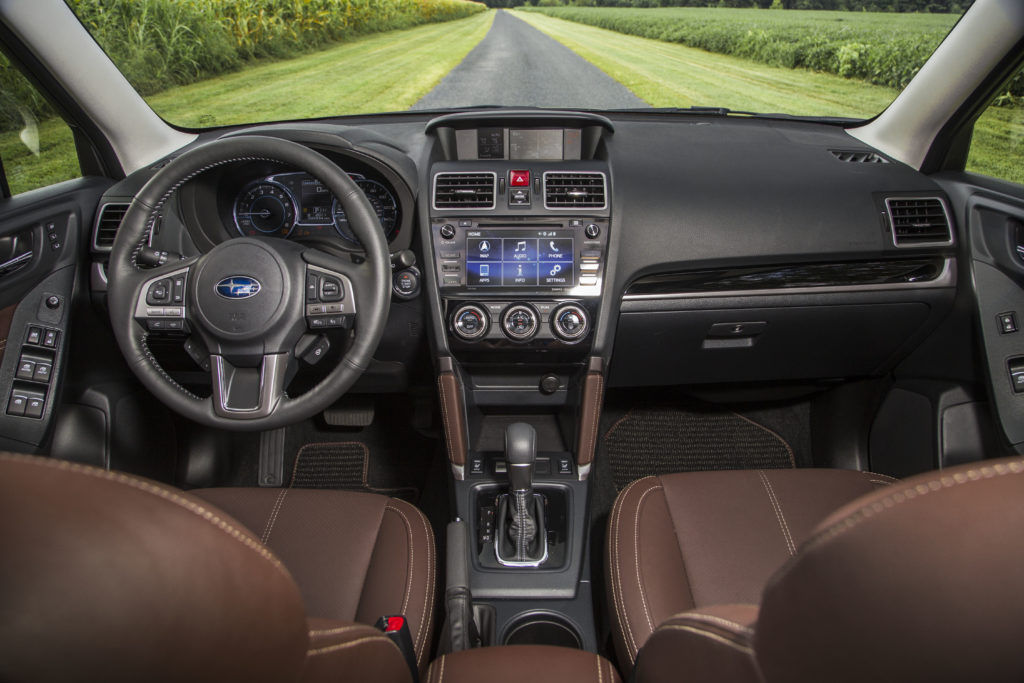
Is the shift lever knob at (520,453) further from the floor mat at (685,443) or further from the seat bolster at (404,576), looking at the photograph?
the floor mat at (685,443)

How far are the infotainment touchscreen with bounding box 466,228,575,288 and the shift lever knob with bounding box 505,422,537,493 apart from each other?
0.47m

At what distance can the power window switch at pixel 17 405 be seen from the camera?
2.02 metres

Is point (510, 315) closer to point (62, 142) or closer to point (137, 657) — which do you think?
point (137, 657)

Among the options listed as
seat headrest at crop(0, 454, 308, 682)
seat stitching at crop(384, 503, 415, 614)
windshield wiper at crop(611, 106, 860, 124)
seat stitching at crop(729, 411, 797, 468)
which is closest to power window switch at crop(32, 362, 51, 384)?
seat stitching at crop(384, 503, 415, 614)

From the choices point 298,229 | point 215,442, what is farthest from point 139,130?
point 215,442

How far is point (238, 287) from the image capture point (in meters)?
1.63

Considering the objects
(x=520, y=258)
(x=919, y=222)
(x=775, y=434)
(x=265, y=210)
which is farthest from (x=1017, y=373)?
(x=265, y=210)

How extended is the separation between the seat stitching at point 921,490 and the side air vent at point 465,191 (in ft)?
5.19

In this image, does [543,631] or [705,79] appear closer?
[543,631]

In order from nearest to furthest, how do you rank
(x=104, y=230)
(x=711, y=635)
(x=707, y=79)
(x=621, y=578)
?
(x=711, y=635)
(x=621, y=578)
(x=104, y=230)
(x=707, y=79)

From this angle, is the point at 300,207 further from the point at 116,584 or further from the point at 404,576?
the point at 116,584

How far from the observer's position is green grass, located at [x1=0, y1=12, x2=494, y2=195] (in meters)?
2.66

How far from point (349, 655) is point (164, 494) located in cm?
40

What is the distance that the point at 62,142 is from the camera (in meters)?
2.35
